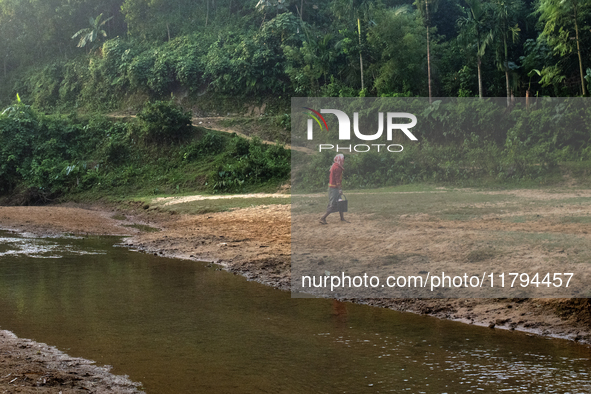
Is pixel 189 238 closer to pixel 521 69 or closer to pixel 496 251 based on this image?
pixel 496 251

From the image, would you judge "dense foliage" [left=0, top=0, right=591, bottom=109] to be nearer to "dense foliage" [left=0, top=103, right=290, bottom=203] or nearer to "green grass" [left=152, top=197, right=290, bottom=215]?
"dense foliage" [left=0, top=103, right=290, bottom=203]

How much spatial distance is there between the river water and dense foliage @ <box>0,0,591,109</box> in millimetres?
22440

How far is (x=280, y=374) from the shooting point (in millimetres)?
5512

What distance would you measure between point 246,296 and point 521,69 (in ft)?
97.0

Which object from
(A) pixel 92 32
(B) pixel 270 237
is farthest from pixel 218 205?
(A) pixel 92 32

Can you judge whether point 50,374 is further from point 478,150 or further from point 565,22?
point 565,22

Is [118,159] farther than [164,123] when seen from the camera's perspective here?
Yes

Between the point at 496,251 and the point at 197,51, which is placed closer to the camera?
the point at 496,251

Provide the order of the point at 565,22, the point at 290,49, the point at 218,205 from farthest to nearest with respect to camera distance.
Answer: the point at 290,49, the point at 565,22, the point at 218,205

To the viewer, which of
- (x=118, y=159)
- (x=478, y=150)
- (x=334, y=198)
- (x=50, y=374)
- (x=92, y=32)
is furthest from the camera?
(x=92, y=32)

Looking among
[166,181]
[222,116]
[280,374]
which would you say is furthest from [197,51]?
[280,374]

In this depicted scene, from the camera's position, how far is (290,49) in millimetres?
36125

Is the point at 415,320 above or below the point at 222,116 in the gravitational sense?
below

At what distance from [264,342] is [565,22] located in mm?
24931
